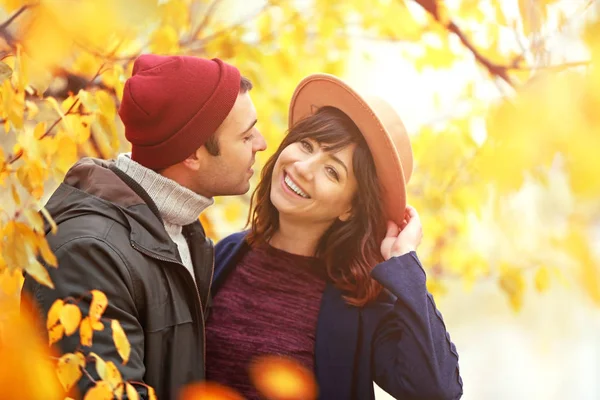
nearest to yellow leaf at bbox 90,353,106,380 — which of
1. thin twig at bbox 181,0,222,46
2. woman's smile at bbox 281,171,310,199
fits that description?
woman's smile at bbox 281,171,310,199

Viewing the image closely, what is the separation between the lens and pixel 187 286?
201 centimetres

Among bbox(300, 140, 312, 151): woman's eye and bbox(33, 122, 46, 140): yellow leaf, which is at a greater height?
bbox(300, 140, 312, 151): woman's eye

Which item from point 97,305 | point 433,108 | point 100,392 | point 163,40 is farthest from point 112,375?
point 433,108

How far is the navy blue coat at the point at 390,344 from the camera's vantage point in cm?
208

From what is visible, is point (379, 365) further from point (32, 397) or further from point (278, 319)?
point (32, 397)

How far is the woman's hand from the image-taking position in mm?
2234

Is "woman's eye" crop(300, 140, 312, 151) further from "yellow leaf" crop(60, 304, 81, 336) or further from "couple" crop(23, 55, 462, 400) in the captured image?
"yellow leaf" crop(60, 304, 81, 336)

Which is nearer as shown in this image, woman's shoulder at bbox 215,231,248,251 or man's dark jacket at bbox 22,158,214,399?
man's dark jacket at bbox 22,158,214,399

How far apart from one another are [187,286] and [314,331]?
0.44 meters

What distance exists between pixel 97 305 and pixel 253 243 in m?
0.78

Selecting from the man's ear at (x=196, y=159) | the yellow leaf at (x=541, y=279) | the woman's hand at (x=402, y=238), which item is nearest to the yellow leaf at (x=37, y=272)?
the man's ear at (x=196, y=159)

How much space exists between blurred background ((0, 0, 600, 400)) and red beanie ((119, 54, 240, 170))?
0.11m

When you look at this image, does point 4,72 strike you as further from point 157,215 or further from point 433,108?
point 433,108

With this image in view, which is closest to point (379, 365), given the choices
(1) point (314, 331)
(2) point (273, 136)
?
(1) point (314, 331)
